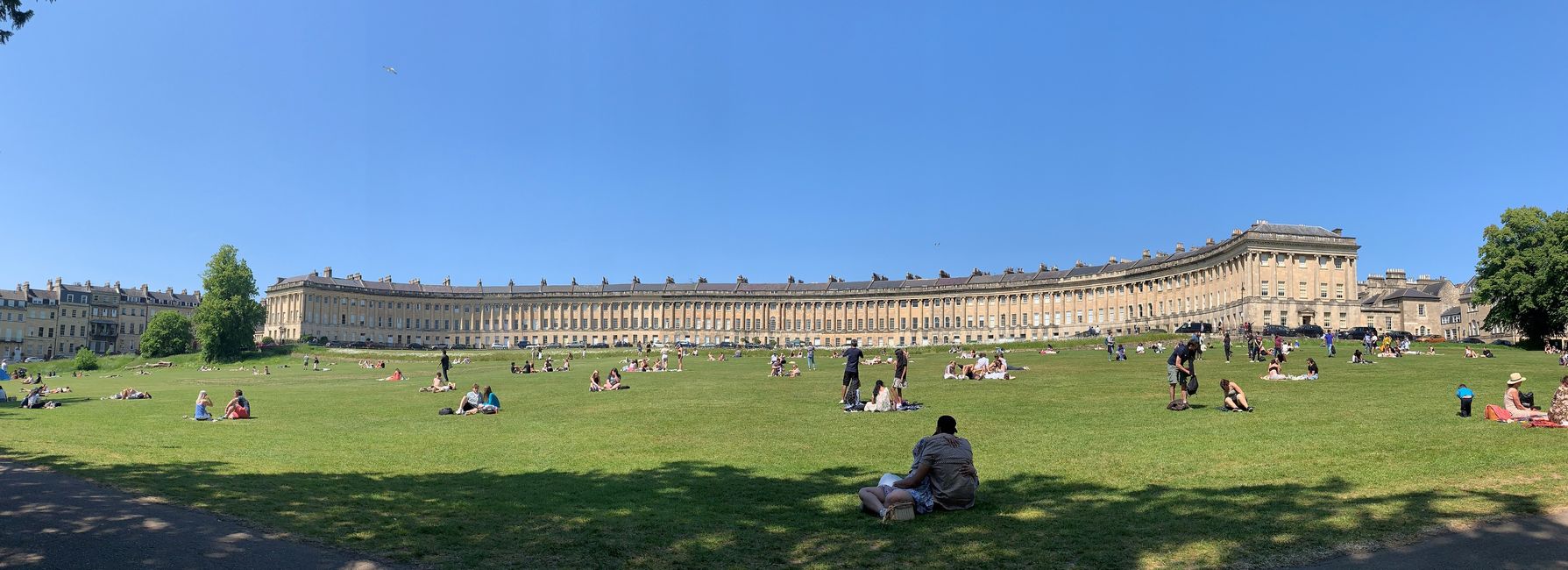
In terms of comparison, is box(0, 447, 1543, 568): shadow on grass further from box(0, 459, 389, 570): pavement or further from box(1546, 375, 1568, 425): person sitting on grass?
box(1546, 375, 1568, 425): person sitting on grass

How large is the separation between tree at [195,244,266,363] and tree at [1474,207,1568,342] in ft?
389

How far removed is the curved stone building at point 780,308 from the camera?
118 m

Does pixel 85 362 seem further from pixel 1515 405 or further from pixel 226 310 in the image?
pixel 1515 405

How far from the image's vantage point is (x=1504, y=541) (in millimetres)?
8812

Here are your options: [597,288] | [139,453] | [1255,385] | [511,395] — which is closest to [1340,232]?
[1255,385]

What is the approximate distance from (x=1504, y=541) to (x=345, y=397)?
114 feet

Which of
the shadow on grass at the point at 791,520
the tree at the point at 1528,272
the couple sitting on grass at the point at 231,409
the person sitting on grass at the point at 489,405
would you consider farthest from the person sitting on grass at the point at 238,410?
the tree at the point at 1528,272

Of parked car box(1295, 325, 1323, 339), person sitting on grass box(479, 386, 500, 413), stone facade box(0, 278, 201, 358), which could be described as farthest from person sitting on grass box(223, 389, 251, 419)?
stone facade box(0, 278, 201, 358)

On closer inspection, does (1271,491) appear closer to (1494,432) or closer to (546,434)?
(1494,432)

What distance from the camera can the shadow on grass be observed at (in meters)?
8.77

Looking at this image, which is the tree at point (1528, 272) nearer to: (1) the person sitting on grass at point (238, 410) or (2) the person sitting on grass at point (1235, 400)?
(2) the person sitting on grass at point (1235, 400)

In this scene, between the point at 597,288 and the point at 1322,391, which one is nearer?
the point at 1322,391

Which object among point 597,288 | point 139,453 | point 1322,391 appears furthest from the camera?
point 597,288

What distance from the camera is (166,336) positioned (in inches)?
4390
